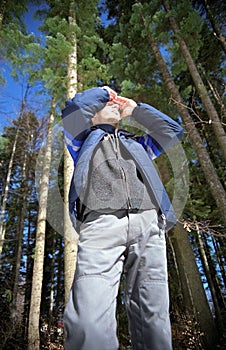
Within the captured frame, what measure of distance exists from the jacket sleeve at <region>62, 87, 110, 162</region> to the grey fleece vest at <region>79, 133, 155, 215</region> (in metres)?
0.21

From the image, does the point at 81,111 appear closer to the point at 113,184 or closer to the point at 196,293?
the point at 113,184

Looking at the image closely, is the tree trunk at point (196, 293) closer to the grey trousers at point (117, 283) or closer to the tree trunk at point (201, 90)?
the tree trunk at point (201, 90)

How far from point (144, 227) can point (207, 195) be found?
348 inches

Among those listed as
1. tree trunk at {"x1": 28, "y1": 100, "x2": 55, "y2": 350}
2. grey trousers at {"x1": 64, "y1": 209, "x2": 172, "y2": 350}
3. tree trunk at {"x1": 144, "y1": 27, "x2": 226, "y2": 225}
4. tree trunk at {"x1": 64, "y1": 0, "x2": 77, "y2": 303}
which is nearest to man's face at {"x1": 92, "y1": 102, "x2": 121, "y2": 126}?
grey trousers at {"x1": 64, "y1": 209, "x2": 172, "y2": 350}

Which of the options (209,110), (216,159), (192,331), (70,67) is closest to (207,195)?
(216,159)

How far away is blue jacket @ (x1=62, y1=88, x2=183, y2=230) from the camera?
5.73 ft

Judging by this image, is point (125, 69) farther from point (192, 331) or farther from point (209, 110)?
point (192, 331)

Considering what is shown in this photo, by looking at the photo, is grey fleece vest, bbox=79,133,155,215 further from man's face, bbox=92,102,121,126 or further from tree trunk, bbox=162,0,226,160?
tree trunk, bbox=162,0,226,160

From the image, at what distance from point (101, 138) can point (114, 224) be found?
74cm

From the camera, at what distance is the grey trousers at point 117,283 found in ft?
4.03

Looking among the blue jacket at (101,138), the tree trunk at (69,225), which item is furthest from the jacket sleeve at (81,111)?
the tree trunk at (69,225)

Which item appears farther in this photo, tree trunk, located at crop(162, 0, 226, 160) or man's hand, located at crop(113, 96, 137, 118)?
tree trunk, located at crop(162, 0, 226, 160)

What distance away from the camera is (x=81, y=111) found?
1941 mm

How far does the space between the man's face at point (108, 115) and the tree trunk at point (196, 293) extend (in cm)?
629
